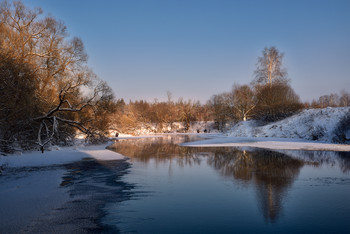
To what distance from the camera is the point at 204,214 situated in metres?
5.13

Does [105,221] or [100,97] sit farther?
[100,97]

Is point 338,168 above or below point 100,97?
below

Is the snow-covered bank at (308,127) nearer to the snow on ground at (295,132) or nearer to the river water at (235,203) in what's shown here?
the snow on ground at (295,132)

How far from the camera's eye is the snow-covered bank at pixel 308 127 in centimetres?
2388

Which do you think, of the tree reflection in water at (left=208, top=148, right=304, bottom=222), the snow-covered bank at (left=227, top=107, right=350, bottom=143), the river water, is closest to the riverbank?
the river water

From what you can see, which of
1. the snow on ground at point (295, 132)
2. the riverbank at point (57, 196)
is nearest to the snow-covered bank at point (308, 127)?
the snow on ground at point (295, 132)

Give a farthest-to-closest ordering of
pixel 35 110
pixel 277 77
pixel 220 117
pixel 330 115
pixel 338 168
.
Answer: pixel 220 117
pixel 277 77
pixel 330 115
pixel 35 110
pixel 338 168

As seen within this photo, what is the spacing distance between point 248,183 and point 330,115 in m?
23.1

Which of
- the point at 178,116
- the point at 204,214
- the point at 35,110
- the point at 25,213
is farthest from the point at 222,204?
the point at 178,116

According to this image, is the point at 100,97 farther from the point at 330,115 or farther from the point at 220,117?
the point at 220,117

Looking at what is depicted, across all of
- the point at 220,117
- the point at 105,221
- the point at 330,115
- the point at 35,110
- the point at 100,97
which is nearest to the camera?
the point at 105,221

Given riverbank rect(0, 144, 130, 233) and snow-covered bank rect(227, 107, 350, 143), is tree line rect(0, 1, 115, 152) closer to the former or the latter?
riverbank rect(0, 144, 130, 233)

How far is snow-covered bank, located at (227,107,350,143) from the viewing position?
23.9m

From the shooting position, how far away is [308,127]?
87.6 ft
